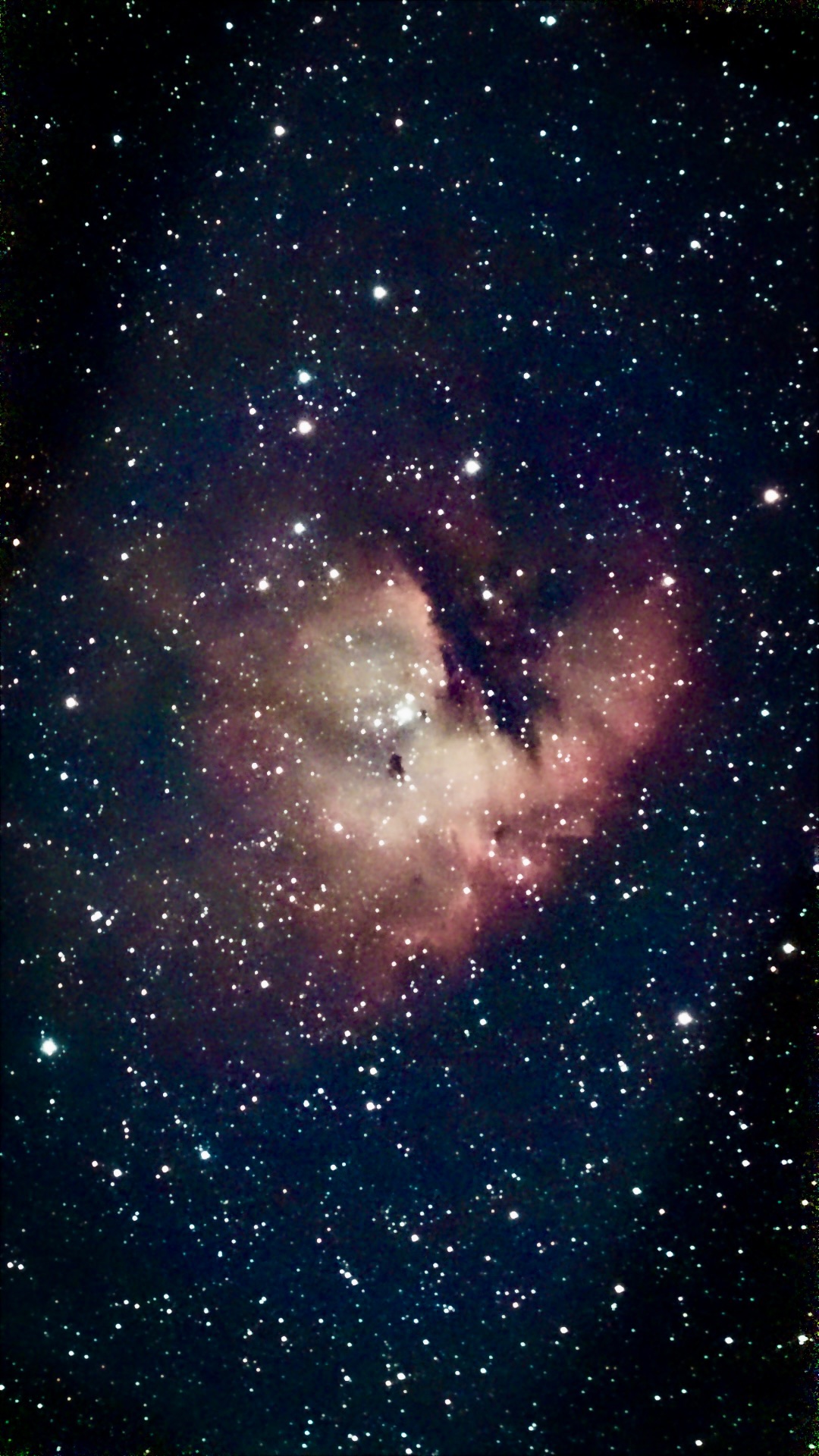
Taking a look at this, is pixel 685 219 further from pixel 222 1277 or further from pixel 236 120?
pixel 222 1277

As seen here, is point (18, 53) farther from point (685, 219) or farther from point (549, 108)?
point (685, 219)

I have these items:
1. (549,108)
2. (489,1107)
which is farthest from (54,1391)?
(549,108)

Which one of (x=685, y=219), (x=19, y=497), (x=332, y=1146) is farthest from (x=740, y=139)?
(x=332, y=1146)

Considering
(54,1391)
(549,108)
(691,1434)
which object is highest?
(549,108)

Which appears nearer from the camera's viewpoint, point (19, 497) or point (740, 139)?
point (740, 139)

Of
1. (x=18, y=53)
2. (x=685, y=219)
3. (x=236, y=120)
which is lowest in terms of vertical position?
(x=685, y=219)

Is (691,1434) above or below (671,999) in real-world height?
below
